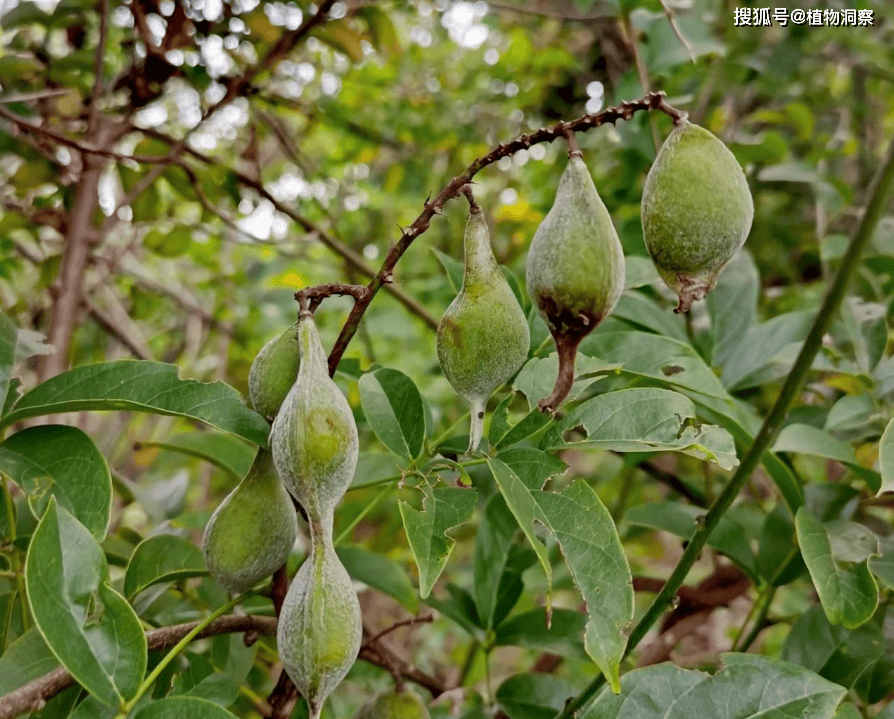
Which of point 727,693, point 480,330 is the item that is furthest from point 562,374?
point 727,693

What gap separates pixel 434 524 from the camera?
1.94 feet

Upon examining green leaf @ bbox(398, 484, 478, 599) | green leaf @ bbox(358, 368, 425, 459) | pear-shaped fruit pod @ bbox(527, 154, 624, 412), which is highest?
pear-shaped fruit pod @ bbox(527, 154, 624, 412)

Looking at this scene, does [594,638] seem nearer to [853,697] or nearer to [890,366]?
[853,697]

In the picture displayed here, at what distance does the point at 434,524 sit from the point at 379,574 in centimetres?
40

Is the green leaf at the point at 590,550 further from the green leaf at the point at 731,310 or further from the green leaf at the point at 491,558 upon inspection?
the green leaf at the point at 731,310

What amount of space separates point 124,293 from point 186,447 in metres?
1.65

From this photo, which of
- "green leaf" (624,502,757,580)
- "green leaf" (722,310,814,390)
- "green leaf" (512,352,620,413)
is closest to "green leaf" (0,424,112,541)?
"green leaf" (512,352,620,413)

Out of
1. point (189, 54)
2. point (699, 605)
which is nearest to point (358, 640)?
point (699, 605)

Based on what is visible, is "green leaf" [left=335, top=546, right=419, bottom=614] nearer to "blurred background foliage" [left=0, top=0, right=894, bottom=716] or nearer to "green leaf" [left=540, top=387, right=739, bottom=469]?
"blurred background foliage" [left=0, top=0, right=894, bottom=716]

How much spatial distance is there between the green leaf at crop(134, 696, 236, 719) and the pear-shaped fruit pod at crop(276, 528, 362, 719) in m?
0.07

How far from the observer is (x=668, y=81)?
1.63 metres

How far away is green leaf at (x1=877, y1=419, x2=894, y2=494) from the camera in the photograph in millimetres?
647

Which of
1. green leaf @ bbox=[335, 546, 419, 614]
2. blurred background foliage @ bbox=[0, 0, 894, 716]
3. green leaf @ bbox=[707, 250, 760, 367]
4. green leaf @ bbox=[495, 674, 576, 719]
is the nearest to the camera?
green leaf @ bbox=[495, 674, 576, 719]

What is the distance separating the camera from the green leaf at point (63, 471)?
25.8 inches
